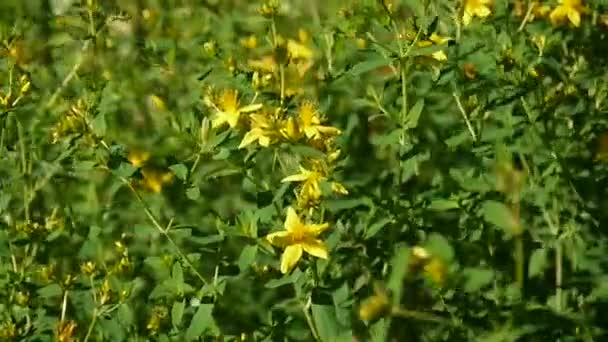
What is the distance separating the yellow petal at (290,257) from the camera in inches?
73.8

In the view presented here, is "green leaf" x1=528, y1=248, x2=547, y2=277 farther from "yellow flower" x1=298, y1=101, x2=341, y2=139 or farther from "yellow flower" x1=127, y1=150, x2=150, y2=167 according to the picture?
"yellow flower" x1=127, y1=150, x2=150, y2=167

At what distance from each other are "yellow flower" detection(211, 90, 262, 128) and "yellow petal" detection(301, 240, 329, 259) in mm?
290

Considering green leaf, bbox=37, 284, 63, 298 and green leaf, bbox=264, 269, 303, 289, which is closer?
green leaf, bbox=264, 269, 303, 289

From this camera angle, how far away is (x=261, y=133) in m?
1.95

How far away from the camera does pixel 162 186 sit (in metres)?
2.66

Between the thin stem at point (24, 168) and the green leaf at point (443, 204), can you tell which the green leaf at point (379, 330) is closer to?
the green leaf at point (443, 204)

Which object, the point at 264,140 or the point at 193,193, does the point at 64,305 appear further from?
the point at 264,140

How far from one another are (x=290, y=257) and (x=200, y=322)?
209 mm

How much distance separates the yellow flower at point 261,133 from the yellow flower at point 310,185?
88mm

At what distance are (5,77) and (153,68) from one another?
54cm

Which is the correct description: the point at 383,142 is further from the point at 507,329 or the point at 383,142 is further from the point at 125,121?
the point at 125,121

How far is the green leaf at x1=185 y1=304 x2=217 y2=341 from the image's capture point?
197cm

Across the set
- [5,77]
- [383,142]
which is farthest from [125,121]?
[383,142]

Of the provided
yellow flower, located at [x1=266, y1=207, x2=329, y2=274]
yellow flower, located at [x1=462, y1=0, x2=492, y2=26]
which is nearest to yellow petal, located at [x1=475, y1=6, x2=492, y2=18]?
yellow flower, located at [x1=462, y1=0, x2=492, y2=26]
